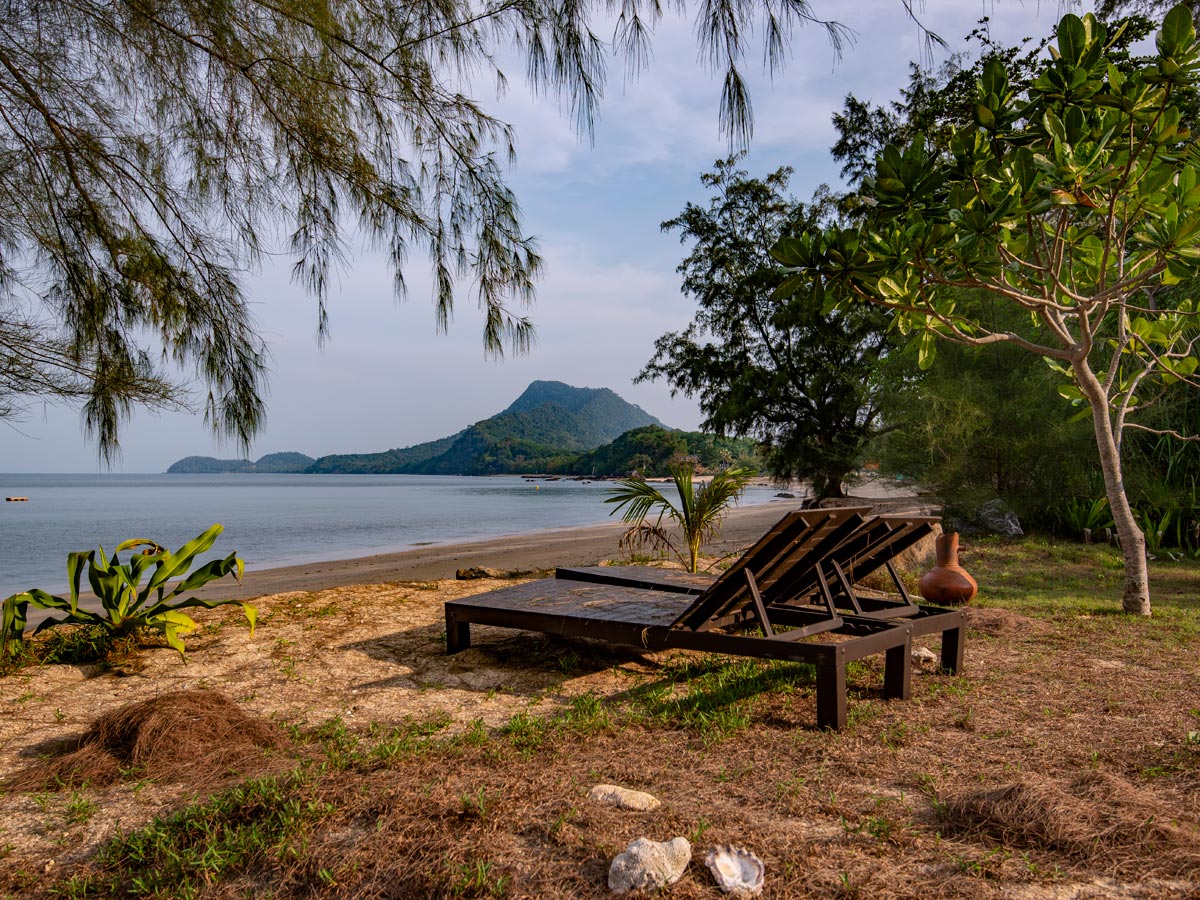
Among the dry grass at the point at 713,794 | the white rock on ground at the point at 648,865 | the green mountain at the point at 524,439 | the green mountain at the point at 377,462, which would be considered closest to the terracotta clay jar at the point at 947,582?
the dry grass at the point at 713,794

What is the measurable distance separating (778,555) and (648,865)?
1.97 m

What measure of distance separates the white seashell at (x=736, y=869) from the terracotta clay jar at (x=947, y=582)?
15.8ft

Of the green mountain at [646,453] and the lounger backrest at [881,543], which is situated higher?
the green mountain at [646,453]

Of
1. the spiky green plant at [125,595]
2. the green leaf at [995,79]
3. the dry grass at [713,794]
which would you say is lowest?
the dry grass at [713,794]

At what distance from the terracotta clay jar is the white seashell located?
15.8 feet

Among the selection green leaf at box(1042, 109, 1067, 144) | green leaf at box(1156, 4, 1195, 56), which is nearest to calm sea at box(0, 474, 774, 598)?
green leaf at box(1042, 109, 1067, 144)

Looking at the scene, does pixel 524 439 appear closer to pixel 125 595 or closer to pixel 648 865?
pixel 125 595

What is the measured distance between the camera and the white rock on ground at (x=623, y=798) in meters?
2.55

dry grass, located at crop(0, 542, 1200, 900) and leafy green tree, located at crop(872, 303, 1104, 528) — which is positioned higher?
leafy green tree, located at crop(872, 303, 1104, 528)

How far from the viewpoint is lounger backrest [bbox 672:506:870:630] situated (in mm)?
3580

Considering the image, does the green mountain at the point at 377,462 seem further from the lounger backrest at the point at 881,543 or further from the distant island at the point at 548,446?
the lounger backrest at the point at 881,543

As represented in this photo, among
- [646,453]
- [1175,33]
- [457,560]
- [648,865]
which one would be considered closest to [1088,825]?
[648,865]

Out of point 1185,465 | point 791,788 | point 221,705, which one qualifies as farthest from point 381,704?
point 1185,465

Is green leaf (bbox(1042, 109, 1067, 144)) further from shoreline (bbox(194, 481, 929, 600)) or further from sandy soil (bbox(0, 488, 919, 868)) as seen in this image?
shoreline (bbox(194, 481, 929, 600))
